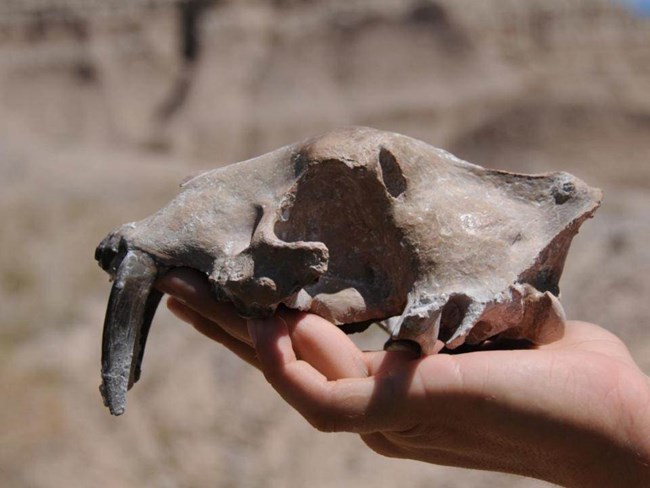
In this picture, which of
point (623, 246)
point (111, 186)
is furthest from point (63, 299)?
point (623, 246)

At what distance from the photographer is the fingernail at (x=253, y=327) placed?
245cm

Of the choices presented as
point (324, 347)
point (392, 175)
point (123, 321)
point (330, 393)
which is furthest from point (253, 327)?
point (392, 175)

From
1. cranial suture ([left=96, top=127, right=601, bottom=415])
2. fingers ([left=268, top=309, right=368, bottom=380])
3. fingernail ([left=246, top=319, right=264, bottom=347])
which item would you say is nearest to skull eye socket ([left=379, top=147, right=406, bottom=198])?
cranial suture ([left=96, top=127, right=601, bottom=415])

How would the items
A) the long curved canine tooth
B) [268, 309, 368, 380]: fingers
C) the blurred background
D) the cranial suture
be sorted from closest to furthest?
[268, 309, 368, 380]: fingers
the cranial suture
the long curved canine tooth
the blurred background

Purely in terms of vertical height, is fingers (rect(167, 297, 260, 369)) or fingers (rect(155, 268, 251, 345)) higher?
fingers (rect(155, 268, 251, 345))

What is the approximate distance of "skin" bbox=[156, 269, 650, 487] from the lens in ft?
7.22

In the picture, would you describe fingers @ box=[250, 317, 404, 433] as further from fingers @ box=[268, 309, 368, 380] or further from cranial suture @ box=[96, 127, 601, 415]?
cranial suture @ box=[96, 127, 601, 415]

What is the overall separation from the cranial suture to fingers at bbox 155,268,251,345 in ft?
0.12

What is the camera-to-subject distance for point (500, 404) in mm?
2195


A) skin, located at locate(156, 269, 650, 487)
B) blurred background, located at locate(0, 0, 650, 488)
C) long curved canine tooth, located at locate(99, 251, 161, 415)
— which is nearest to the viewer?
skin, located at locate(156, 269, 650, 487)

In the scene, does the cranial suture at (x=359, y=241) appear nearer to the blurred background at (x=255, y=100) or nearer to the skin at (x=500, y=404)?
the skin at (x=500, y=404)

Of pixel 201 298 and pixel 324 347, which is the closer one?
pixel 324 347

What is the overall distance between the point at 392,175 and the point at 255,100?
1794cm

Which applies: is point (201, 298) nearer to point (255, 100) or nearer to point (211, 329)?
point (211, 329)
